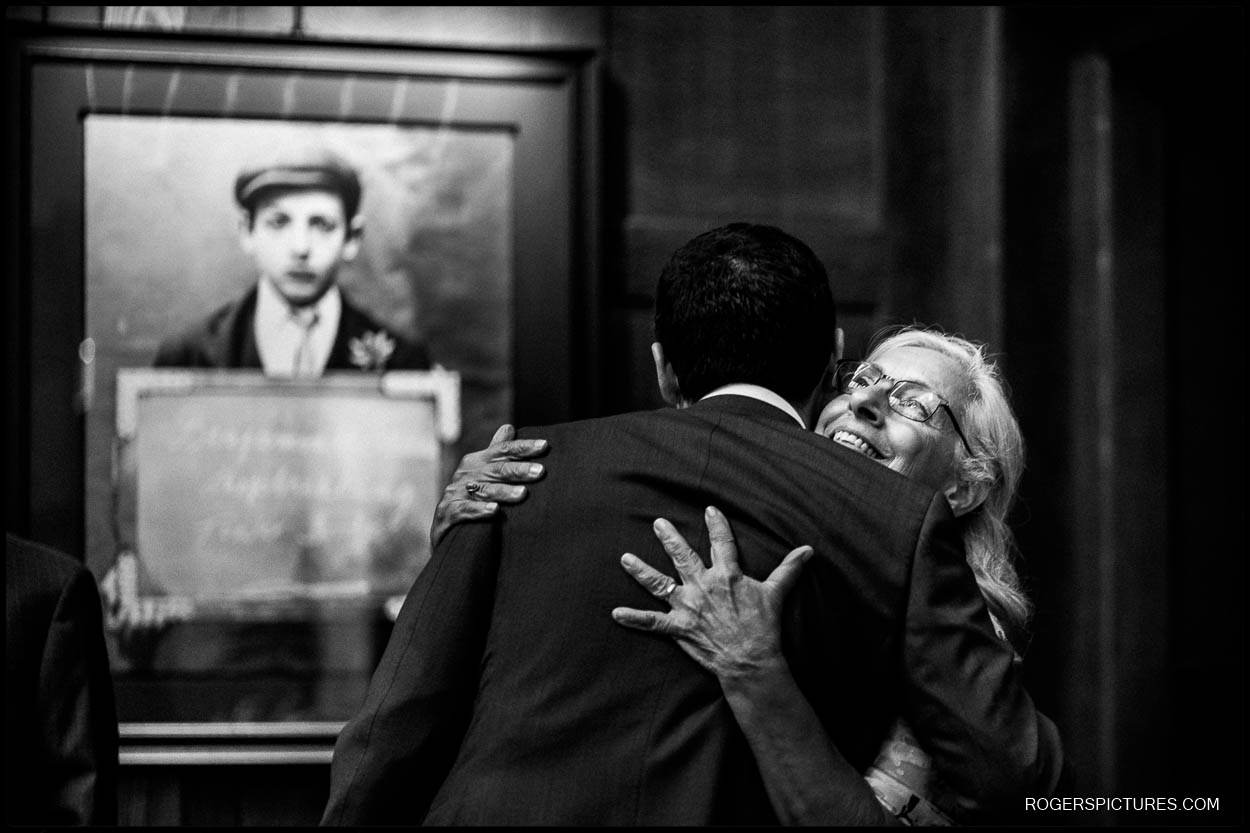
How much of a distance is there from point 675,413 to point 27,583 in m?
0.99

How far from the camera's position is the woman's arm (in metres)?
1.53

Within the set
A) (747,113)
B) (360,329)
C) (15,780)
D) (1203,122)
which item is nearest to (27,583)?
(15,780)

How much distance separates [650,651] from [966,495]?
2.54ft

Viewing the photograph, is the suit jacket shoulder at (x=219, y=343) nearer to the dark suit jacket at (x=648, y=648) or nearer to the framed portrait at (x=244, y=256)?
the framed portrait at (x=244, y=256)

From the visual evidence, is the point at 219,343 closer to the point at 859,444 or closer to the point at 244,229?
the point at 244,229

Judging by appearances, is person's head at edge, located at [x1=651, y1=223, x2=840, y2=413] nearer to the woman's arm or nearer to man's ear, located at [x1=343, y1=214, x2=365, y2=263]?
the woman's arm

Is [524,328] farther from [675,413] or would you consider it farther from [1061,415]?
[675,413]

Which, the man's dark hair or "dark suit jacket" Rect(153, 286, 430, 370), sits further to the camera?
"dark suit jacket" Rect(153, 286, 430, 370)

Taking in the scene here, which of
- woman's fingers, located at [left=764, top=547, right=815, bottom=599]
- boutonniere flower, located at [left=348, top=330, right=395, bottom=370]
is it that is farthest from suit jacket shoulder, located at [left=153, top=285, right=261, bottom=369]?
woman's fingers, located at [left=764, top=547, right=815, bottom=599]

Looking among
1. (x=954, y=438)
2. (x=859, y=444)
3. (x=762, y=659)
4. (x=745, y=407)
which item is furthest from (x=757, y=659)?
(x=954, y=438)

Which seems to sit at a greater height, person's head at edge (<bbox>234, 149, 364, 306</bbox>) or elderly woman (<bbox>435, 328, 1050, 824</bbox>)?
person's head at edge (<bbox>234, 149, 364, 306</bbox>)

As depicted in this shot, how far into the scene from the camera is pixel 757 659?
1529 mm

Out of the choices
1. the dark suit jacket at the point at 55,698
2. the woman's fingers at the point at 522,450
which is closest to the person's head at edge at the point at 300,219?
the dark suit jacket at the point at 55,698

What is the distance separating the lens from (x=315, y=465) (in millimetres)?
2967
